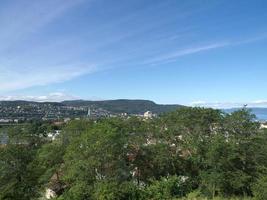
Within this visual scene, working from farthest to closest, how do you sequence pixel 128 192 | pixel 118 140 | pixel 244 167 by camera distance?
pixel 244 167
pixel 118 140
pixel 128 192

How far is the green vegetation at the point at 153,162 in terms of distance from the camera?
98.6 feet

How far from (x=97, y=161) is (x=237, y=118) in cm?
1502

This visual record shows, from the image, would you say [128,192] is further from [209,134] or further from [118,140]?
[209,134]

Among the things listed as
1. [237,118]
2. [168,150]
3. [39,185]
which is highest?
[237,118]

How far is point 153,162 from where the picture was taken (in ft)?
125

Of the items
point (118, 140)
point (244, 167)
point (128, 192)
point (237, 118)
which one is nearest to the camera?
point (128, 192)

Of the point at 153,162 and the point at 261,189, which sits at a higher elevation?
the point at 153,162

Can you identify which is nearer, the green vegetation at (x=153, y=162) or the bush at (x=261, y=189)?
the bush at (x=261, y=189)

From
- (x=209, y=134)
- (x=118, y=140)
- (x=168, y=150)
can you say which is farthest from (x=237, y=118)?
(x=118, y=140)

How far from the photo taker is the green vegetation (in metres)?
30.1

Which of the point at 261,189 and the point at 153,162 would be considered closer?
the point at 261,189

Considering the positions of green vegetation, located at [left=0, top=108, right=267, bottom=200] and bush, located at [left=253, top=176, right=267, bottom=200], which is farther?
green vegetation, located at [left=0, top=108, right=267, bottom=200]

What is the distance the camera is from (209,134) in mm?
39906

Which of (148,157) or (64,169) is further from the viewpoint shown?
(148,157)
